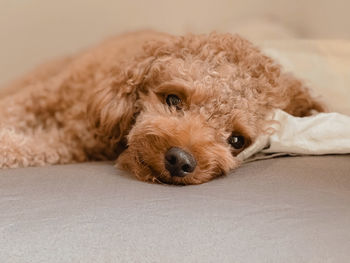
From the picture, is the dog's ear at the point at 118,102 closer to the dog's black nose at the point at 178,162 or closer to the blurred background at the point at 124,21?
the dog's black nose at the point at 178,162

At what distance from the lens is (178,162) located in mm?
1495

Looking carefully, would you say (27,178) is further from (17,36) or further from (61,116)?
(17,36)

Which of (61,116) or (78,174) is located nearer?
(78,174)

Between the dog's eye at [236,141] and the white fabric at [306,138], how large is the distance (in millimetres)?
45

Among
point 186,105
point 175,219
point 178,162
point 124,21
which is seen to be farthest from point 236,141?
point 124,21

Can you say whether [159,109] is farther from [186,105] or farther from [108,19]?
[108,19]

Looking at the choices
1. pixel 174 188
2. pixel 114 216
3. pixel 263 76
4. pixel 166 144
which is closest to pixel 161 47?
pixel 263 76

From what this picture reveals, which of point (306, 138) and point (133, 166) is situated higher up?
point (306, 138)

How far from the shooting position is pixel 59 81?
7.42ft

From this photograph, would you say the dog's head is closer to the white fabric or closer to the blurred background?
the white fabric

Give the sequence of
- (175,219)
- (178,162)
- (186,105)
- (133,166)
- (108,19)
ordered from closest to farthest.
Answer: (175,219) → (178,162) → (133,166) → (186,105) → (108,19)

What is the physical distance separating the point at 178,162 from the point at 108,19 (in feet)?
6.49

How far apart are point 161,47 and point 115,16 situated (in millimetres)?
1462

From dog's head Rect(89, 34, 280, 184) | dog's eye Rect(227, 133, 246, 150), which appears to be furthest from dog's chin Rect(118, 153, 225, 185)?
dog's eye Rect(227, 133, 246, 150)
